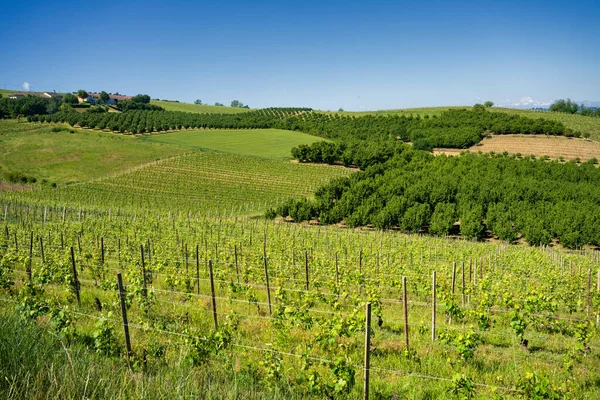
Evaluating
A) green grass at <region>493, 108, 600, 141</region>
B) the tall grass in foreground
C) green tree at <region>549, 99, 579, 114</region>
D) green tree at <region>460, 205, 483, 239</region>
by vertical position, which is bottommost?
green tree at <region>460, 205, 483, 239</region>

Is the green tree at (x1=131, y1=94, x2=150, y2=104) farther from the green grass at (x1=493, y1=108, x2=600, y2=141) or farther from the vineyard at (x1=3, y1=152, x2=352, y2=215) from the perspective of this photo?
the green grass at (x1=493, y1=108, x2=600, y2=141)

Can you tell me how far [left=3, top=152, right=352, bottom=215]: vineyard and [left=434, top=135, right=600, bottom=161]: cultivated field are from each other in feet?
128

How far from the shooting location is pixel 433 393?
566 cm

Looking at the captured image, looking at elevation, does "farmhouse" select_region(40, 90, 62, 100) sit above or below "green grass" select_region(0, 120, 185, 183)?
above

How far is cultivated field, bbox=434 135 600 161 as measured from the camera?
81875mm

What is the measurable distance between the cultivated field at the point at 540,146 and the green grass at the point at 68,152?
65436 mm

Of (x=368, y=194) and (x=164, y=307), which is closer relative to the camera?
(x=164, y=307)

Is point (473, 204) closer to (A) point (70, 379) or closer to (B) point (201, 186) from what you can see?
(B) point (201, 186)

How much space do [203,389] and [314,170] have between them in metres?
69.6

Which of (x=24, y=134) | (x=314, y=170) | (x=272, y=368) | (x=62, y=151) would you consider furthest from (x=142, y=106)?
(x=272, y=368)

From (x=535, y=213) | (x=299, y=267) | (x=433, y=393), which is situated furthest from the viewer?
(x=535, y=213)

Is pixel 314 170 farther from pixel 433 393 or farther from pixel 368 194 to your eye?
pixel 433 393

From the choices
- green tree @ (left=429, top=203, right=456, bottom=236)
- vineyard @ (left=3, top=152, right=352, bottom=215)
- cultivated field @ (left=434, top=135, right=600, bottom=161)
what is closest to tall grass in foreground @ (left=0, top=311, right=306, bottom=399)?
vineyard @ (left=3, top=152, right=352, bottom=215)

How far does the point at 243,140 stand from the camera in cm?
9462
